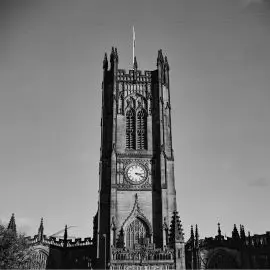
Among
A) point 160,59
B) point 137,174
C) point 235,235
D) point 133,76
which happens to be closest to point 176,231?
point 137,174

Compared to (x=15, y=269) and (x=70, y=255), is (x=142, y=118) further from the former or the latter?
(x=15, y=269)

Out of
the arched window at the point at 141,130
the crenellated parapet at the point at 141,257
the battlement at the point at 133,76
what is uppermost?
the battlement at the point at 133,76

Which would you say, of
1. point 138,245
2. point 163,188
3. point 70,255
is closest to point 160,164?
point 163,188

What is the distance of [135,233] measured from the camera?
69250 mm

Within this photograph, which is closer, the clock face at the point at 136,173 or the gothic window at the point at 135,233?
the gothic window at the point at 135,233

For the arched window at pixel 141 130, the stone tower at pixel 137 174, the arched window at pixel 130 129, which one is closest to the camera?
the stone tower at pixel 137 174

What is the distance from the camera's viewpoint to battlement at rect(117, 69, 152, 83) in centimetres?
8206

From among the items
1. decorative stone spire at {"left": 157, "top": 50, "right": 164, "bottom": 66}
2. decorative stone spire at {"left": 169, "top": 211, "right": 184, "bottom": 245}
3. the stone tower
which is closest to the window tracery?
the stone tower

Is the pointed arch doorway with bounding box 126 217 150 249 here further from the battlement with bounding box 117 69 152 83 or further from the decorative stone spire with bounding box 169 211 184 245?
the battlement with bounding box 117 69 152 83

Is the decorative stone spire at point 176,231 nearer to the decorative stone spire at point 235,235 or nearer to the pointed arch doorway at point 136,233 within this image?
the pointed arch doorway at point 136,233

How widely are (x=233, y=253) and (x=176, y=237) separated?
14041mm

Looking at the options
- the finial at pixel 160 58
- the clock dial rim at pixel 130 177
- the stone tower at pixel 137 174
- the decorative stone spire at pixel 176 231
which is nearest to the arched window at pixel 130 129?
the stone tower at pixel 137 174

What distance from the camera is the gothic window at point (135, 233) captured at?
68625 millimetres

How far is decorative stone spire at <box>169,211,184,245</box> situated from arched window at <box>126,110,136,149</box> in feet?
49.9
